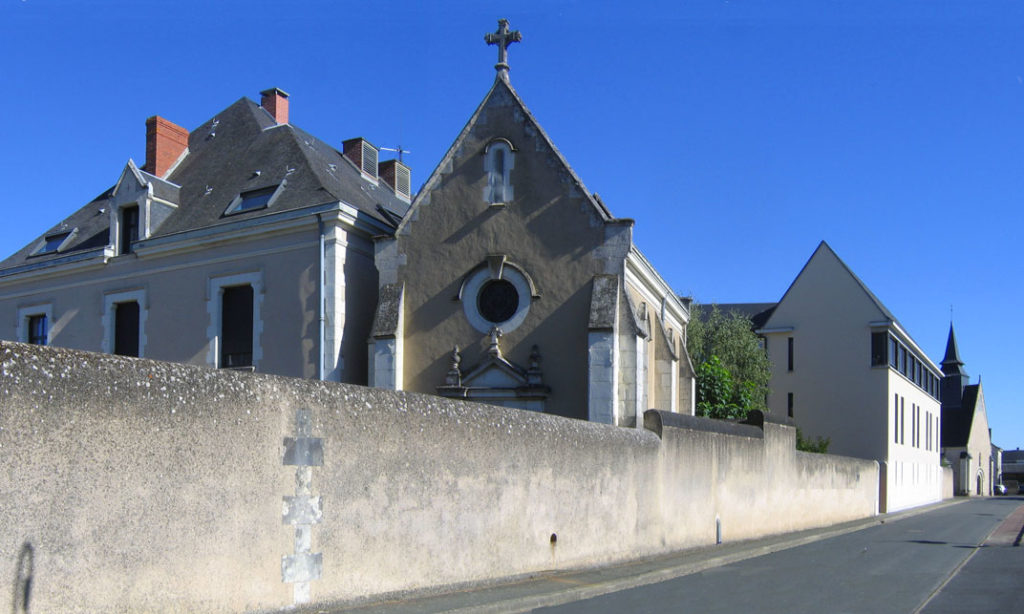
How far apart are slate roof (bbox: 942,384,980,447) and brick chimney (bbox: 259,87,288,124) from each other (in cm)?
6586

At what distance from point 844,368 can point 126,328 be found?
30212 mm

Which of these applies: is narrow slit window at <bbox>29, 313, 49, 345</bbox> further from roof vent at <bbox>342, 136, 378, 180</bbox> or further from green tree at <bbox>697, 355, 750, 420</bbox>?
green tree at <bbox>697, 355, 750, 420</bbox>

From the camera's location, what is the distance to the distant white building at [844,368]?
1550 inches

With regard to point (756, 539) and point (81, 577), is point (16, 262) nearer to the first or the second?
point (756, 539)

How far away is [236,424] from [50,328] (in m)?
19.4

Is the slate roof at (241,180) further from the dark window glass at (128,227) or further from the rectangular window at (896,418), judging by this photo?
the rectangular window at (896,418)

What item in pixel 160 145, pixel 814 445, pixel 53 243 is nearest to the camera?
pixel 160 145

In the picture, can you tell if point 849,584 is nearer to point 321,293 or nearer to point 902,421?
point 321,293

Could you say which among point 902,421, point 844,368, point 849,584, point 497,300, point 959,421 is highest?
point 497,300

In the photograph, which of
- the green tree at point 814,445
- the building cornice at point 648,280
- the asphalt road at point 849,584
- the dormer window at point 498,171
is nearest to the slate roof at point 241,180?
the dormer window at point 498,171

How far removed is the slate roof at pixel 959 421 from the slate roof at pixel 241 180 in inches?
2543

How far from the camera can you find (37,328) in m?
24.0

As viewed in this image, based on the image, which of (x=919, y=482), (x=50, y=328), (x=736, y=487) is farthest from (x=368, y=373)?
(x=919, y=482)

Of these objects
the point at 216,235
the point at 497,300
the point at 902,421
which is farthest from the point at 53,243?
the point at 902,421
